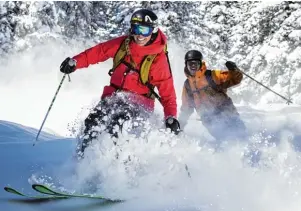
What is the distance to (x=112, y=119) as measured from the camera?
5.31 m

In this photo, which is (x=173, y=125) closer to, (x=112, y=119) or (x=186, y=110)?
(x=112, y=119)

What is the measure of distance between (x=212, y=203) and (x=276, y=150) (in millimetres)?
2233

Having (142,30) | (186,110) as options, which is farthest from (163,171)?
(186,110)

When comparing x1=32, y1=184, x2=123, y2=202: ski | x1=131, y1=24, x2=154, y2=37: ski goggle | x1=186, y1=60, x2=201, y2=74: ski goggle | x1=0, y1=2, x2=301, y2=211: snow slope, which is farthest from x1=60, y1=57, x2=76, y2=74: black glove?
x1=186, y1=60, x2=201, y2=74: ski goggle

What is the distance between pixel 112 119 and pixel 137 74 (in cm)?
60

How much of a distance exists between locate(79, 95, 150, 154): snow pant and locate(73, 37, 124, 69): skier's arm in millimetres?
606

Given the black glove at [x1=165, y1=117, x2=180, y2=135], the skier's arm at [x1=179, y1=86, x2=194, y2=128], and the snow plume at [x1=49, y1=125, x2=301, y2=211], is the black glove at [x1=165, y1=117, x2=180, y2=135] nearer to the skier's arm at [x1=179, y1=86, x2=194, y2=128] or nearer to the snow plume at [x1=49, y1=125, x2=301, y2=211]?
the snow plume at [x1=49, y1=125, x2=301, y2=211]

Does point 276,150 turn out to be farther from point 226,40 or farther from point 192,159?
point 226,40

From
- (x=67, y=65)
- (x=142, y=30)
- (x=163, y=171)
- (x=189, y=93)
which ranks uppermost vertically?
(x=142, y=30)

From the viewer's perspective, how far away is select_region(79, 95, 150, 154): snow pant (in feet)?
17.3

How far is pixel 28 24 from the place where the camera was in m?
24.9

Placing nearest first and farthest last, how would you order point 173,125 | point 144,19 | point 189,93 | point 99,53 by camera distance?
1. point 173,125
2. point 144,19
3. point 99,53
4. point 189,93

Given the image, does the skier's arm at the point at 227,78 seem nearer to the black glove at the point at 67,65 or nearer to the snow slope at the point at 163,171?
the snow slope at the point at 163,171

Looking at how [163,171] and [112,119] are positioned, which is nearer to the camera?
[163,171]
